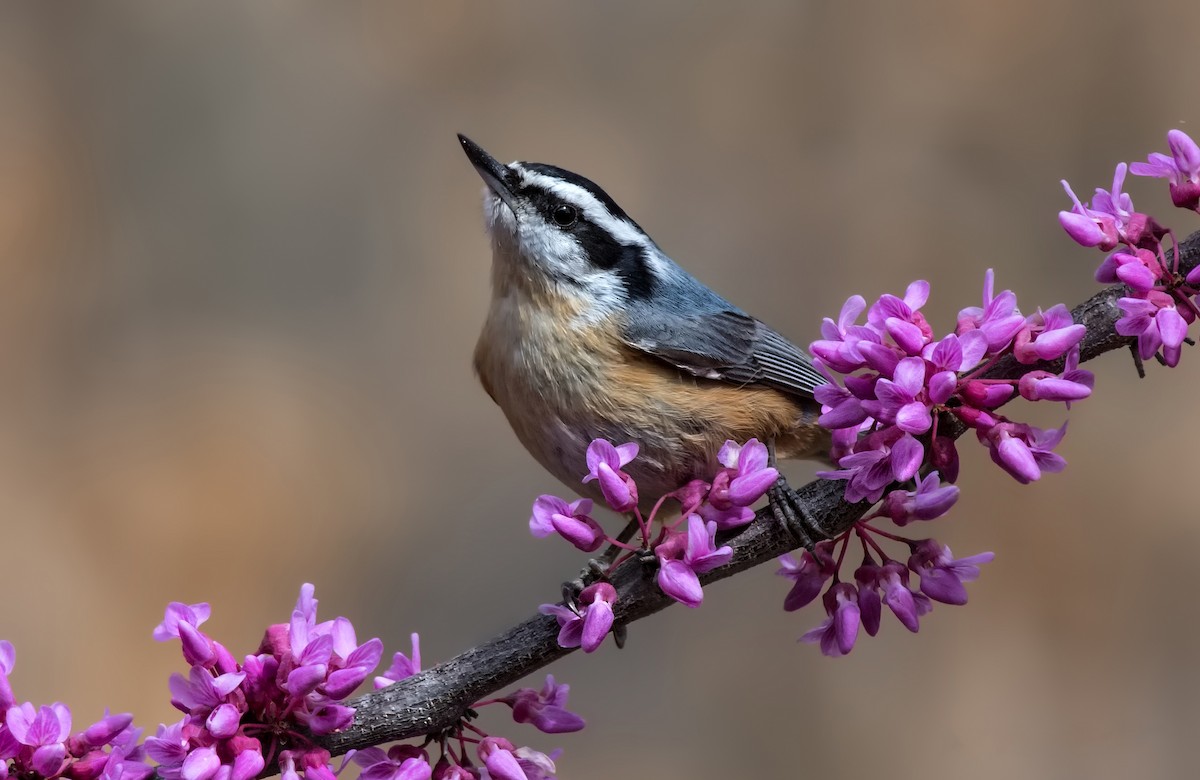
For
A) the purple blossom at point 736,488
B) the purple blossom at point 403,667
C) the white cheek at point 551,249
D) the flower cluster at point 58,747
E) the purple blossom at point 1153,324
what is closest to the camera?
the purple blossom at point 1153,324

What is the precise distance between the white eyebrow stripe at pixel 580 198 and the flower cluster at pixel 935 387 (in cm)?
114

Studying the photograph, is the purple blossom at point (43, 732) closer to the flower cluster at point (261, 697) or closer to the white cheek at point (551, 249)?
the flower cluster at point (261, 697)

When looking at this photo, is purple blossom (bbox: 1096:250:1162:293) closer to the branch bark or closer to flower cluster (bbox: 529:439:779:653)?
the branch bark

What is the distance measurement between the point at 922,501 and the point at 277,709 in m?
0.85

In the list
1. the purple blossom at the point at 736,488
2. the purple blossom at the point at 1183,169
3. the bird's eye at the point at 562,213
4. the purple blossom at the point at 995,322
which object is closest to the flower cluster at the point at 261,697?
the purple blossom at the point at 736,488

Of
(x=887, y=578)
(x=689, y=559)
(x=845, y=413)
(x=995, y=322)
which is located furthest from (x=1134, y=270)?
(x=689, y=559)

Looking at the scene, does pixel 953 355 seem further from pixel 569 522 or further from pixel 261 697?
pixel 261 697

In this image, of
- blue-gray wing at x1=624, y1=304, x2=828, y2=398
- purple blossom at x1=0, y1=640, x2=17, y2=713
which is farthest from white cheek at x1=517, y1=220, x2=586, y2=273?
purple blossom at x1=0, y1=640, x2=17, y2=713

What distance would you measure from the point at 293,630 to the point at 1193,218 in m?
3.73

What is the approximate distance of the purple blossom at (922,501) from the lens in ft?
4.54

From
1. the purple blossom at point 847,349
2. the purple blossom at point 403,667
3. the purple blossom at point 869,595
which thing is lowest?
the purple blossom at point 403,667

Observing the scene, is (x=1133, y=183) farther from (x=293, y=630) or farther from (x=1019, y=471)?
(x=293, y=630)

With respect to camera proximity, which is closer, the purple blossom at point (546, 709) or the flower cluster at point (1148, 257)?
the flower cluster at point (1148, 257)

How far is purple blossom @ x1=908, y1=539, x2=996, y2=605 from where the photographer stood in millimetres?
1439
